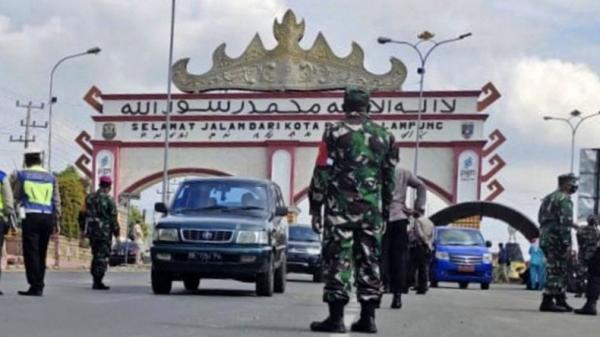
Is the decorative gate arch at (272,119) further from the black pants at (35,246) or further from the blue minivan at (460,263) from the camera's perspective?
the black pants at (35,246)

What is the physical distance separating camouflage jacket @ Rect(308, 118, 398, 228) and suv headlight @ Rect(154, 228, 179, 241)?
6218mm

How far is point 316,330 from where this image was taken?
34.4 feet

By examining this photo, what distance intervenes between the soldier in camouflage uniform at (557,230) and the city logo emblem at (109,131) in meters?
51.1

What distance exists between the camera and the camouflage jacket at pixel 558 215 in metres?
16.4

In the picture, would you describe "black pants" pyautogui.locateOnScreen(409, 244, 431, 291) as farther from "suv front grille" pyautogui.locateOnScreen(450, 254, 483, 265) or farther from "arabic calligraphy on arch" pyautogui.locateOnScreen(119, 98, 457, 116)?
"arabic calligraphy on arch" pyautogui.locateOnScreen(119, 98, 457, 116)

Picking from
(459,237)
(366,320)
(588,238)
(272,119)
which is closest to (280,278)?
(588,238)

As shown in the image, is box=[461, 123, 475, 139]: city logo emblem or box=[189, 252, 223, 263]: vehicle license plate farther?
box=[461, 123, 475, 139]: city logo emblem

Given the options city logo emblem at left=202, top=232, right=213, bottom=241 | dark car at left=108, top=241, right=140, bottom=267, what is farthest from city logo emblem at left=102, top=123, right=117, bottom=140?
city logo emblem at left=202, top=232, right=213, bottom=241

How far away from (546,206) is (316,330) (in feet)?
22.6

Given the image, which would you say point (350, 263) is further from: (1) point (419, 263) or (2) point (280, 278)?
(1) point (419, 263)

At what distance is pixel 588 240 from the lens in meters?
20.4

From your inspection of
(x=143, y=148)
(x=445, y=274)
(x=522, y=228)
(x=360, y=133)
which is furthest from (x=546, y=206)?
(x=143, y=148)

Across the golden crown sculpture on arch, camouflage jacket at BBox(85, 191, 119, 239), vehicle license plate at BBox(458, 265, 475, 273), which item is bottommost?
vehicle license plate at BBox(458, 265, 475, 273)

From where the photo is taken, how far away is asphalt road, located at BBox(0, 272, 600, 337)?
1039 cm
